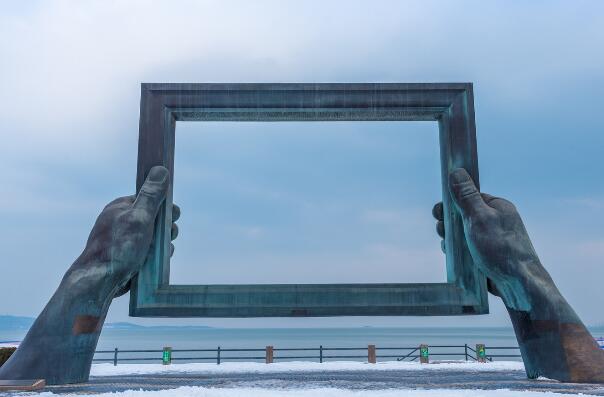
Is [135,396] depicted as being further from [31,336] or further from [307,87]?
[307,87]

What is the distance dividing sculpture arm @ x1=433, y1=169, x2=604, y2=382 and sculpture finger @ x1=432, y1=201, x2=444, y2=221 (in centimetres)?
112

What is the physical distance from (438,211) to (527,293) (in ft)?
10.5

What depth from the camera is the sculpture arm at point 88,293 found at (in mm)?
10625

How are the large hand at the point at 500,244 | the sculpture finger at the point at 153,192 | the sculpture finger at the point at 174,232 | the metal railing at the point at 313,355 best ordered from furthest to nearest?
the metal railing at the point at 313,355 → the sculpture finger at the point at 174,232 → the sculpture finger at the point at 153,192 → the large hand at the point at 500,244

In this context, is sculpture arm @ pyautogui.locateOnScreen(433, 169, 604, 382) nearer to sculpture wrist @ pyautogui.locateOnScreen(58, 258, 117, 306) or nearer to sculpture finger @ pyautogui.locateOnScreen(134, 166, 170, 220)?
sculpture finger @ pyautogui.locateOnScreen(134, 166, 170, 220)

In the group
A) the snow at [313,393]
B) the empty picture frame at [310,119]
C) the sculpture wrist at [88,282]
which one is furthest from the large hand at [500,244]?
the sculpture wrist at [88,282]

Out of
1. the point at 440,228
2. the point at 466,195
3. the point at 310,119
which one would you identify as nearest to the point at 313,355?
the point at 440,228

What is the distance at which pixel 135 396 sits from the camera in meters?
8.47

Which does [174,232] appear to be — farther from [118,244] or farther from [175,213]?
[118,244]

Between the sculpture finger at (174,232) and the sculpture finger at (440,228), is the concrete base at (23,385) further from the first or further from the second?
the sculpture finger at (440,228)

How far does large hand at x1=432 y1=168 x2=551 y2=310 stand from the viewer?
1131 centimetres

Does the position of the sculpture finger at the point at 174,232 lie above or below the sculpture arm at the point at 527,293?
above

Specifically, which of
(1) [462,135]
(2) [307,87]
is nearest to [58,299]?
(2) [307,87]

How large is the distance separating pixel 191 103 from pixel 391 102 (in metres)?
4.92
